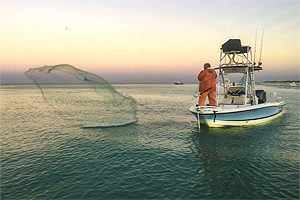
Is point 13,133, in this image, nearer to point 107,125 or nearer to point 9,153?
point 9,153

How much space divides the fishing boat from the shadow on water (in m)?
1.44

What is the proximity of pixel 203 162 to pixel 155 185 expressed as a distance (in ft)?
12.1

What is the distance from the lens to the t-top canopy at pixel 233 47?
1886 cm

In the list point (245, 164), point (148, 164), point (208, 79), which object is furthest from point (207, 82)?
point (148, 164)

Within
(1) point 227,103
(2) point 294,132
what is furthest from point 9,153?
(2) point 294,132

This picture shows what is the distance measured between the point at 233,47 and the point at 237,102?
19.8ft

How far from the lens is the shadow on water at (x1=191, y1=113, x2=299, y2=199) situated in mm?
7457

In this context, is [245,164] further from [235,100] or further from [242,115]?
[235,100]

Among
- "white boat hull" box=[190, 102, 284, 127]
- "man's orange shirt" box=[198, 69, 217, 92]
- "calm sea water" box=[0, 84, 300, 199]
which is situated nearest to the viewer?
"calm sea water" box=[0, 84, 300, 199]

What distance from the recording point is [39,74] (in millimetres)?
11523

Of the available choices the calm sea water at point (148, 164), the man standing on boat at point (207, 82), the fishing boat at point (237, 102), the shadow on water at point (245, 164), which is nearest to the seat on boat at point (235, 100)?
the fishing boat at point (237, 102)

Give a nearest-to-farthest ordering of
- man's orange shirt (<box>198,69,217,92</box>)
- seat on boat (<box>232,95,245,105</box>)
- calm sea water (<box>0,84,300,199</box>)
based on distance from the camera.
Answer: calm sea water (<box>0,84,300,199</box>), man's orange shirt (<box>198,69,217,92</box>), seat on boat (<box>232,95,245,105</box>)

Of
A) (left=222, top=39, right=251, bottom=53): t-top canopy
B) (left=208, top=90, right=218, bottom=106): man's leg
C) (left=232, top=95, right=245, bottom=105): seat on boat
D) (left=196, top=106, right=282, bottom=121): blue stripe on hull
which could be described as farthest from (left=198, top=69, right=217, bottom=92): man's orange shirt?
(left=232, top=95, right=245, bottom=105): seat on boat

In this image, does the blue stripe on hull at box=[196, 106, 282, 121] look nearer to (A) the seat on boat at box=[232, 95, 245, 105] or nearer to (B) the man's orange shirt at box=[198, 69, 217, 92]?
(A) the seat on boat at box=[232, 95, 245, 105]
